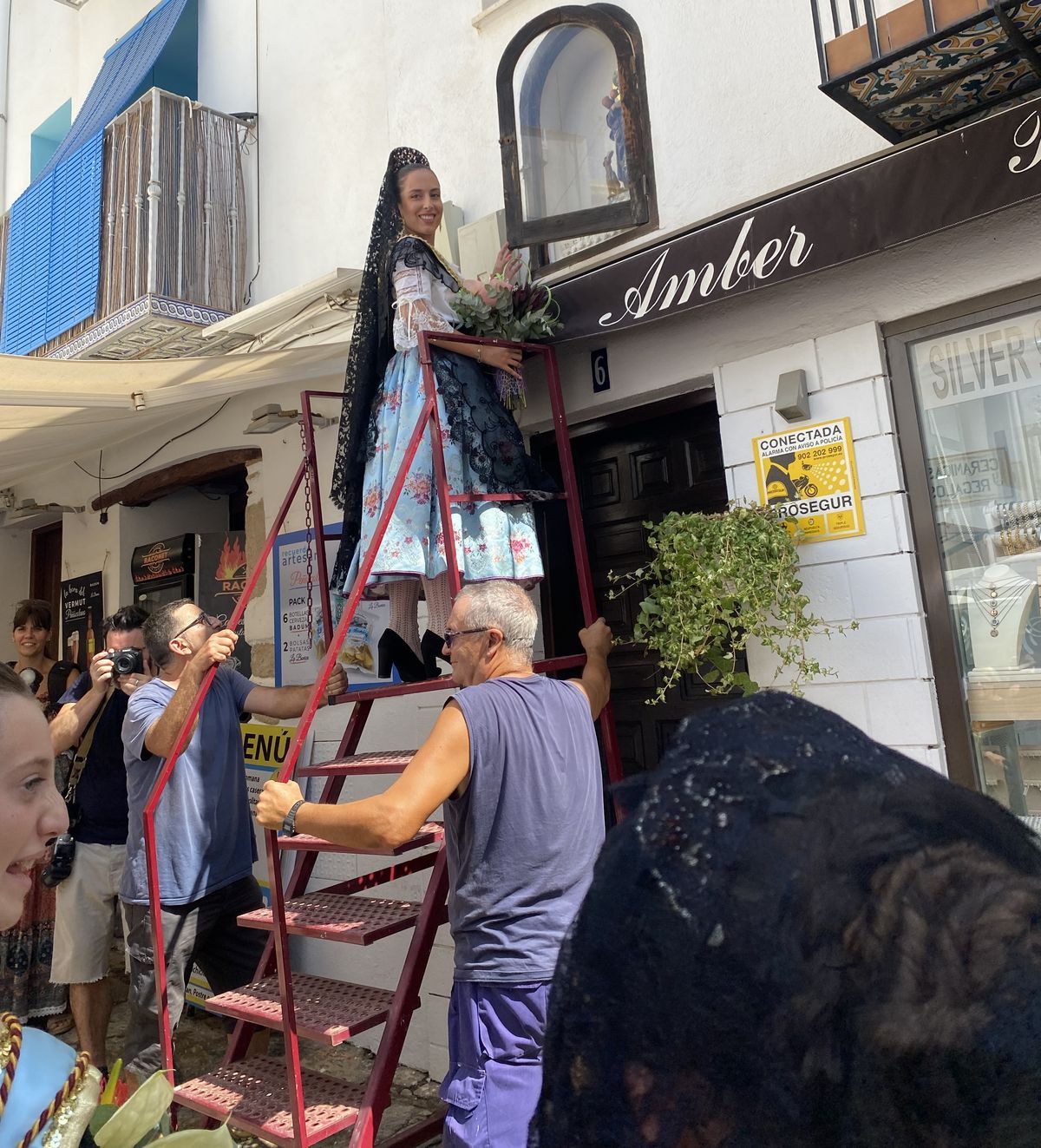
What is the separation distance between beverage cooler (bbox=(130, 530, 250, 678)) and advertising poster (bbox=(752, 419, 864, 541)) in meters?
3.77

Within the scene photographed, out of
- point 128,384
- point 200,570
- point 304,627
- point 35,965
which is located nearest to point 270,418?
point 128,384

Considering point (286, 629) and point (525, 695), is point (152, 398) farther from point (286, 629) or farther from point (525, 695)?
point (525, 695)

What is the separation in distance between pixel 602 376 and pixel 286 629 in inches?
93.9

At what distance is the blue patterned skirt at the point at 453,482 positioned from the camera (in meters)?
3.19

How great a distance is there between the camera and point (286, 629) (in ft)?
16.5

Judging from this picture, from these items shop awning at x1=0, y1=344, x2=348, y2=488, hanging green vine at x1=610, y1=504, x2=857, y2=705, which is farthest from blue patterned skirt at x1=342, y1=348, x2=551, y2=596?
shop awning at x1=0, y1=344, x2=348, y2=488

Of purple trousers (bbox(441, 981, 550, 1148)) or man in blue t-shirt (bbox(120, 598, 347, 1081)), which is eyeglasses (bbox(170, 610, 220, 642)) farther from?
purple trousers (bbox(441, 981, 550, 1148))

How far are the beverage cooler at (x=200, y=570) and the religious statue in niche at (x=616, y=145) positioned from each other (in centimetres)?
339

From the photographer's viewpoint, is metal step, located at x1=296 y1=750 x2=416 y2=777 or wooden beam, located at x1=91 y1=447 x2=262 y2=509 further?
wooden beam, located at x1=91 y1=447 x2=262 y2=509

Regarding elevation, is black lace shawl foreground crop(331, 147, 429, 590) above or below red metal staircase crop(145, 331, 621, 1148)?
above

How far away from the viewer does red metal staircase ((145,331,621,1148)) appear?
2576 millimetres

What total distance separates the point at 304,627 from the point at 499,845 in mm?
2925

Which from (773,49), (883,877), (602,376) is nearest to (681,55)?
(773,49)

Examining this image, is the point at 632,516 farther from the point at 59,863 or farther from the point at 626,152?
the point at 59,863
